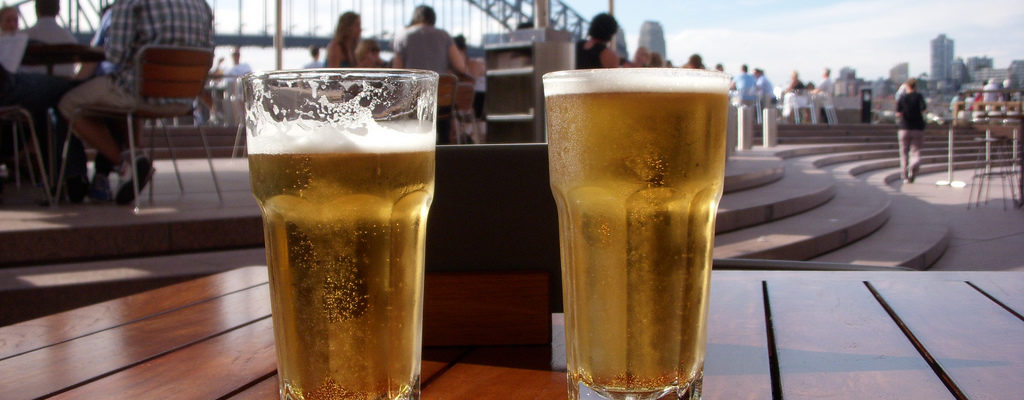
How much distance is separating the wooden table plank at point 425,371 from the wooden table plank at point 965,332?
17.6 inches

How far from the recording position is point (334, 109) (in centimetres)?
56

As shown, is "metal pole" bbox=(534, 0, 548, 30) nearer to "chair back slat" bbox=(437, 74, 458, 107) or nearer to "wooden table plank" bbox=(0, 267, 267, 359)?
"chair back slat" bbox=(437, 74, 458, 107)

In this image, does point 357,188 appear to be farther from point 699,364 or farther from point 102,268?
point 102,268

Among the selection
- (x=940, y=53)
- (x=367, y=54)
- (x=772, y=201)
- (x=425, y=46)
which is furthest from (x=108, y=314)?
(x=940, y=53)

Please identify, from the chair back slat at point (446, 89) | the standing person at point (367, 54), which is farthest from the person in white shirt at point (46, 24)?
the chair back slat at point (446, 89)

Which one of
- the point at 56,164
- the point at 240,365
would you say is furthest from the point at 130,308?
the point at 56,164

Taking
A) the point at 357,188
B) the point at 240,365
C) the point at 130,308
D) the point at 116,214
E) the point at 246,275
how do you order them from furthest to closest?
the point at 116,214 → the point at 246,275 → the point at 130,308 → the point at 240,365 → the point at 357,188

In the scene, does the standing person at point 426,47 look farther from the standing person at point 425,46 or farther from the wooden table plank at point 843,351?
the wooden table plank at point 843,351

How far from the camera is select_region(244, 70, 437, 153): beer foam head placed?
556 millimetres

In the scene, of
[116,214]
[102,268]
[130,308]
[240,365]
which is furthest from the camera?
[116,214]

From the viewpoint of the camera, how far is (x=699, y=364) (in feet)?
2.00

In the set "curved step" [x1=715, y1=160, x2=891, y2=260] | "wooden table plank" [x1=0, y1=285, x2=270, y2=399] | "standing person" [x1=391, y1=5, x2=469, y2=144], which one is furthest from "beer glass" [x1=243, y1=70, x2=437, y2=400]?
"standing person" [x1=391, y1=5, x2=469, y2=144]

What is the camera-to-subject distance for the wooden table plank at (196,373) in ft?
2.19

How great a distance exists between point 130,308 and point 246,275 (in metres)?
0.26
